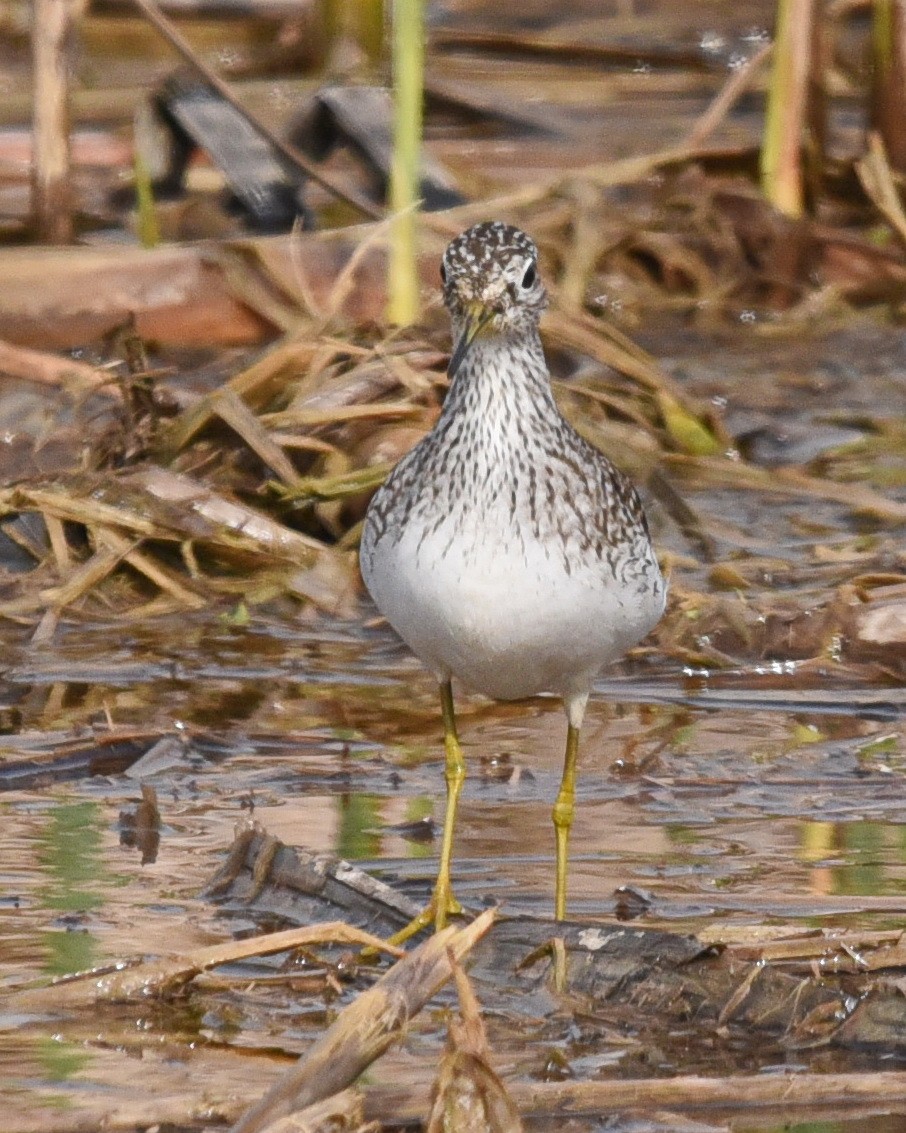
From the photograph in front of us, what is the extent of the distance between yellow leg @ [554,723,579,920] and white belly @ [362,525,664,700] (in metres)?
0.37

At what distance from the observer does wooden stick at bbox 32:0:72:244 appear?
10859 mm

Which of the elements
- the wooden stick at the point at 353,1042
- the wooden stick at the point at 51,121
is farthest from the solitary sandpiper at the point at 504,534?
the wooden stick at the point at 51,121

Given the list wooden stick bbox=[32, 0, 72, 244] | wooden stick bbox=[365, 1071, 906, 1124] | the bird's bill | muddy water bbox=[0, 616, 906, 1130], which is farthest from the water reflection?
wooden stick bbox=[32, 0, 72, 244]

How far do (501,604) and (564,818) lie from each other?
0.78 metres

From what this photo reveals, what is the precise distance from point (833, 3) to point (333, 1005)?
33.6ft

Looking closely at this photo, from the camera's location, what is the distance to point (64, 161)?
11.4m

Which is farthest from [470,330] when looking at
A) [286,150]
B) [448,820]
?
[286,150]

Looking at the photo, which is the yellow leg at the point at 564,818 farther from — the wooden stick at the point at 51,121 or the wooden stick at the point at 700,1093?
the wooden stick at the point at 51,121

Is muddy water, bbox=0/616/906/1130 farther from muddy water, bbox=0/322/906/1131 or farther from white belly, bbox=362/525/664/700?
white belly, bbox=362/525/664/700

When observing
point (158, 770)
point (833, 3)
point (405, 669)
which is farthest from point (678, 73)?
point (158, 770)

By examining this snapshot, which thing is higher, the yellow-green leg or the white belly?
the white belly

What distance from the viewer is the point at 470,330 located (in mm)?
5461

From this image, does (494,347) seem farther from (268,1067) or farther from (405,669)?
(405,669)

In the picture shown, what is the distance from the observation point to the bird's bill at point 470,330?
5.46 metres
